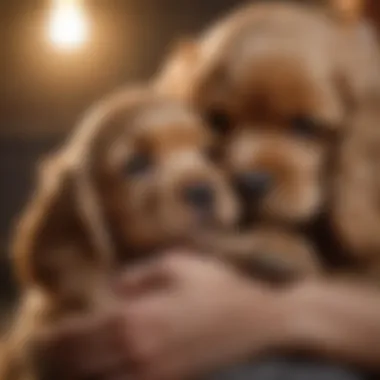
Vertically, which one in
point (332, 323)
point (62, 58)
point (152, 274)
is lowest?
point (332, 323)

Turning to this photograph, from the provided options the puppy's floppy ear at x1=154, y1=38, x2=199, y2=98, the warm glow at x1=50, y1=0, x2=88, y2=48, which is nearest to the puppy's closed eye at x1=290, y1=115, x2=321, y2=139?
the puppy's floppy ear at x1=154, y1=38, x2=199, y2=98

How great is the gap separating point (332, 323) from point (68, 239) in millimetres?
259

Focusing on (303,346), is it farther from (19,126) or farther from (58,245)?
(19,126)

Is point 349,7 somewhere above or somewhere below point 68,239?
above

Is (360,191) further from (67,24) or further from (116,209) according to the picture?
(67,24)

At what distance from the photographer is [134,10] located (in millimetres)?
1022

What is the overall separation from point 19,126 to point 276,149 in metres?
0.29

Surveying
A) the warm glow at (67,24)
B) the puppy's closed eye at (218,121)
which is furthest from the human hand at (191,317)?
the warm glow at (67,24)

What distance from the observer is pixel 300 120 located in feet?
2.97

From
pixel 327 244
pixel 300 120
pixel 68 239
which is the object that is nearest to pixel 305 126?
pixel 300 120

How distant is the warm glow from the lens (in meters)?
1.02

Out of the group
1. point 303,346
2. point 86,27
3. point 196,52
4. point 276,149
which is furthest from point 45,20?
point 303,346

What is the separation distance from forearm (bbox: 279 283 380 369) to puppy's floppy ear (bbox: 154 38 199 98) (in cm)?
23

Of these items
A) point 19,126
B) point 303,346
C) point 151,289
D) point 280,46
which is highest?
point 19,126
